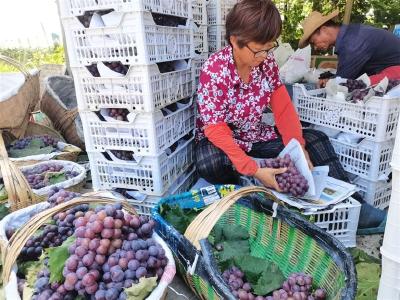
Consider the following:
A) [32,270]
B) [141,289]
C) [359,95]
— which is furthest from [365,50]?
[32,270]

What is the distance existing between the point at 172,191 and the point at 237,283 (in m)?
0.83

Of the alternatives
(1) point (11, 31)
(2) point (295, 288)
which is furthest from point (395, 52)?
(1) point (11, 31)

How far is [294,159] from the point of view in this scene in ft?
5.99

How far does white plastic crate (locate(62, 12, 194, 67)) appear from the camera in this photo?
1489 mm

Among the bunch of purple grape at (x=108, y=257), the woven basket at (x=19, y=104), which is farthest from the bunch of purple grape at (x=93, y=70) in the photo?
the woven basket at (x=19, y=104)

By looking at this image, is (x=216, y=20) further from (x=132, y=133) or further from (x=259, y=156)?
(x=132, y=133)

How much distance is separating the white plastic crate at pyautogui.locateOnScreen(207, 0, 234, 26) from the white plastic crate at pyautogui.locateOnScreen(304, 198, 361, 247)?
1528 mm

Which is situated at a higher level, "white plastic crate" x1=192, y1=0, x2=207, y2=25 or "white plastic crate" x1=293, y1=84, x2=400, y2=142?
"white plastic crate" x1=192, y1=0, x2=207, y2=25

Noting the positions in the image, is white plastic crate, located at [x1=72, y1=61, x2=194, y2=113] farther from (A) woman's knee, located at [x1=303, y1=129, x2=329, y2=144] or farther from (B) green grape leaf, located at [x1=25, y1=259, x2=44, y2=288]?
(A) woman's knee, located at [x1=303, y1=129, x2=329, y2=144]

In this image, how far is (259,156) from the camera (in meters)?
2.09

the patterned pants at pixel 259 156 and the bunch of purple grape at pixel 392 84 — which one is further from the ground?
the bunch of purple grape at pixel 392 84

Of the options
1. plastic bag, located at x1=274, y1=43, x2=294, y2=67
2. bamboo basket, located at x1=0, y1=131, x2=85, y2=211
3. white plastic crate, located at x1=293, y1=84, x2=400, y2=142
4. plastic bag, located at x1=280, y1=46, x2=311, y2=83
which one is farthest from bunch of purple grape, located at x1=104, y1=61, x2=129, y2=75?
plastic bag, located at x1=274, y1=43, x2=294, y2=67

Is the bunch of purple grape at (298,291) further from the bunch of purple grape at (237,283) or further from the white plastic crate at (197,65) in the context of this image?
the white plastic crate at (197,65)

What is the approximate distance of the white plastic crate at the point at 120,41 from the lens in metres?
1.49
